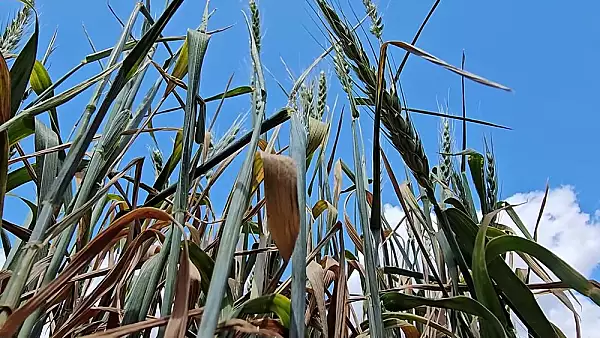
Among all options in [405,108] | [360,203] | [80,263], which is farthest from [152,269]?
[405,108]

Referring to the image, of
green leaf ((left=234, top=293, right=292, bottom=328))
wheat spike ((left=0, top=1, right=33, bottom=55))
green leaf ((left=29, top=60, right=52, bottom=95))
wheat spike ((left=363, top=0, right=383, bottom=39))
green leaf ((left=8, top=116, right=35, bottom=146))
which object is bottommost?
green leaf ((left=234, top=293, right=292, bottom=328))

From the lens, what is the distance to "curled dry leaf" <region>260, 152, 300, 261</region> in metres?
0.34

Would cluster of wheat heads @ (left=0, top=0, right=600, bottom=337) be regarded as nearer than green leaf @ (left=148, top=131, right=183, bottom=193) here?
Yes

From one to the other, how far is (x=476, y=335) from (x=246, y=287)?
235 millimetres

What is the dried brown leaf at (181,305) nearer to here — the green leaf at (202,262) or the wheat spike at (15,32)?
the green leaf at (202,262)

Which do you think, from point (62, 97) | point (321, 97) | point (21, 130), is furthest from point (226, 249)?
point (321, 97)

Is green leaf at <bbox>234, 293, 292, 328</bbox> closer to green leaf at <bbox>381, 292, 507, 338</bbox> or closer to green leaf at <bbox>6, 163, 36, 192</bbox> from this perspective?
green leaf at <bbox>381, 292, 507, 338</bbox>

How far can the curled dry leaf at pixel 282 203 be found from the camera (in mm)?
340

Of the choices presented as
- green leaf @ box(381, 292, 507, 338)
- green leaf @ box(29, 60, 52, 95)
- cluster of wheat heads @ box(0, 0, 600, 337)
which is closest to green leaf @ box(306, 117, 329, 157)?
cluster of wheat heads @ box(0, 0, 600, 337)

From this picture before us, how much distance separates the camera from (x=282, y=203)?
344 millimetres

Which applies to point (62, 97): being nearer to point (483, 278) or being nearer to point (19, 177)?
point (19, 177)

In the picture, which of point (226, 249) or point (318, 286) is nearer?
point (226, 249)

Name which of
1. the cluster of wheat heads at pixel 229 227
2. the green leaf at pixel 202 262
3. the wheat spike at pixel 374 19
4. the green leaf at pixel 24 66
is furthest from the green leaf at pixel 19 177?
the wheat spike at pixel 374 19

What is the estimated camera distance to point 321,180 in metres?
0.69
